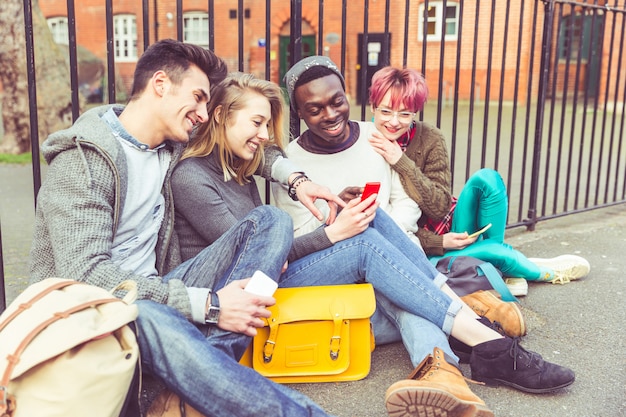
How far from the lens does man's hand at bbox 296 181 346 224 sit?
9.31 feet

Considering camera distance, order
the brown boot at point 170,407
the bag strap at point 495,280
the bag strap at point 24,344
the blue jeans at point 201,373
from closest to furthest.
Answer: the bag strap at point 24,344 < the blue jeans at point 201,373 < the brown boot at point 170,407 < the bag strap at point 495,280

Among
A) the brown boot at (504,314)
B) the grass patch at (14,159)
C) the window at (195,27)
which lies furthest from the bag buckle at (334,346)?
the window at (195,27)

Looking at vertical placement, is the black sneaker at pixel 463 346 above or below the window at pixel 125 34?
below

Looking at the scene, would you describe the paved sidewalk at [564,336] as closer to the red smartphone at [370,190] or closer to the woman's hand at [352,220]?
the woman's hand at [352,220]

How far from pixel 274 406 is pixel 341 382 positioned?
30.1 inches

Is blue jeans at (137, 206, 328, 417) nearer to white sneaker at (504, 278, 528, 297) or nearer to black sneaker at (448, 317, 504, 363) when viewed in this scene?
black sneaker at (448, 317, 504, 363)

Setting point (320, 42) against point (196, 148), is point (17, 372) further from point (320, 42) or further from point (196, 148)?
point (320, 42)

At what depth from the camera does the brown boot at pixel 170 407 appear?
2.07 meters

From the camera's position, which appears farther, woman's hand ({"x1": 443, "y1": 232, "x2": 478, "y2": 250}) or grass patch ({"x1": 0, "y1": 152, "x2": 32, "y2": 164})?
grass patch ({"x1": 0, "y1": 152, "x2": 32, "y2": 164})

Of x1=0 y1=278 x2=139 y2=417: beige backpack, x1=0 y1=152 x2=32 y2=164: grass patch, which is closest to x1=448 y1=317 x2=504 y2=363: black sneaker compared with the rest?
x1=0 y1=278 x2=139 y2=417: beige backpack

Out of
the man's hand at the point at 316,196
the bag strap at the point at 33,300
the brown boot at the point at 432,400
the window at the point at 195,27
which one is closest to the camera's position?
→ the bag strap at the point at 33,300

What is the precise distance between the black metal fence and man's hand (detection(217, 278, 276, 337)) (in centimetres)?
113

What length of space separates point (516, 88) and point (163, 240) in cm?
333

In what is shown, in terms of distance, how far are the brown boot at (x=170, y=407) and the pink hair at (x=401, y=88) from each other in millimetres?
1895
